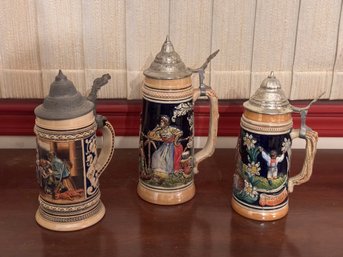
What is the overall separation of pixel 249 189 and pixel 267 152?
0.23ft

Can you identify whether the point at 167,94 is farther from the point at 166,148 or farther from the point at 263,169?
the point at 263,169

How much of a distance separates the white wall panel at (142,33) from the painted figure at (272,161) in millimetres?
350

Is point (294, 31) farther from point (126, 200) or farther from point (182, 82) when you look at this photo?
point (126, 200)

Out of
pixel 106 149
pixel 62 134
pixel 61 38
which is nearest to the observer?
pixel 62 134

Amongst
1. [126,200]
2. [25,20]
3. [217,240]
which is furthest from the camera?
[25,20]

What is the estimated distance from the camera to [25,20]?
3.13 feet

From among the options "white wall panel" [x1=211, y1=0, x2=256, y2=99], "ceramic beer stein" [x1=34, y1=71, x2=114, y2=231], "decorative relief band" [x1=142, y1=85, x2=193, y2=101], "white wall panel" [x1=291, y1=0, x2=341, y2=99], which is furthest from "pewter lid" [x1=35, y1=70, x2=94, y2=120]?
"white wall panel" [x1=291, y1=0, x2=341, y2=99]

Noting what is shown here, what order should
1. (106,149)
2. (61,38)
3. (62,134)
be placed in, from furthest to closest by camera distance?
(61,38) → (106,149) → (62,134)

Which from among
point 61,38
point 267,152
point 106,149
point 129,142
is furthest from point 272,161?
point 61,38

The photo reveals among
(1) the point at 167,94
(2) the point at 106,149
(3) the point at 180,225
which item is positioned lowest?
(3) the point at 180,225

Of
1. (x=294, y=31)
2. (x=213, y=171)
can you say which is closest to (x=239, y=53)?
(x=294, y=31)

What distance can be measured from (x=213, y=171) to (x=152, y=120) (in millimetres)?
229

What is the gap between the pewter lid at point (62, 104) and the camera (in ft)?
2.30

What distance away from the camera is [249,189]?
0.77m
